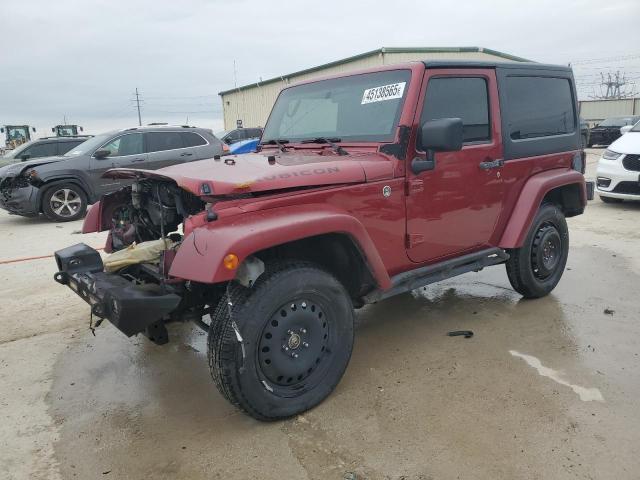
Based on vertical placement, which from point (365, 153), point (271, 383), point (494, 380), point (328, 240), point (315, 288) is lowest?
point (494, 380)

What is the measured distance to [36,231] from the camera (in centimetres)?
857

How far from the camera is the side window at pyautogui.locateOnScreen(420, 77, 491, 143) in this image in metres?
3.42

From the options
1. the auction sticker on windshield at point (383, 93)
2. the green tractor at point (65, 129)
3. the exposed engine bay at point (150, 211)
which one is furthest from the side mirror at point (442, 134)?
the green tractor at point (65, 129)

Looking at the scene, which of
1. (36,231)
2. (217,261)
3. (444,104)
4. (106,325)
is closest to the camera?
(217,261)

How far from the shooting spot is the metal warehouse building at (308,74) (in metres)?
18.9

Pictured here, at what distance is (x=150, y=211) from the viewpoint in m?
3.40

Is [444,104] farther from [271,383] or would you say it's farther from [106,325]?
[106,325]

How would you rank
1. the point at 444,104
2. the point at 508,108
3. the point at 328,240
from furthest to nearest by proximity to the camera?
the point at 508,108
the point at 444,104
the point at 328,240

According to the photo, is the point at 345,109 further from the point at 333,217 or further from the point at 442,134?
the point at 333,217

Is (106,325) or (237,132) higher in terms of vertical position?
(237,132)

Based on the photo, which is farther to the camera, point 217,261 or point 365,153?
point 365,153

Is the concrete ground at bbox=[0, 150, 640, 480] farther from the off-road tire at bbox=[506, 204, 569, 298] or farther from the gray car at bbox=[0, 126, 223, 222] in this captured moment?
the gray car at bbox=[0, 126, 223, 222]

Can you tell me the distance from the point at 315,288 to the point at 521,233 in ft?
6.66

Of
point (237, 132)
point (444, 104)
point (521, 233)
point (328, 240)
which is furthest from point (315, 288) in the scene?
point (237, 132)
